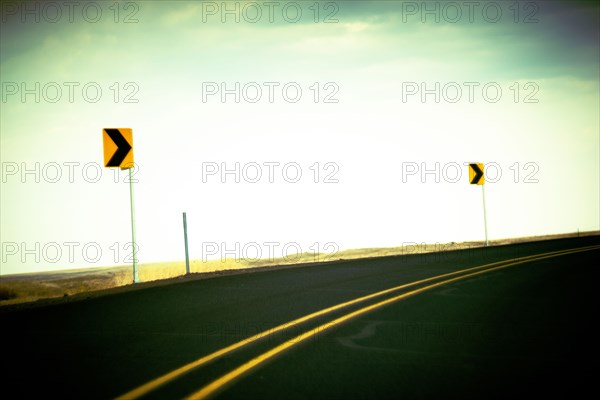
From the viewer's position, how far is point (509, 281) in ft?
46.8

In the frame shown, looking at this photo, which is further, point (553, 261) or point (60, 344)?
point (553, 261)

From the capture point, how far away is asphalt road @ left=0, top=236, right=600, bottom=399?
6.05 m

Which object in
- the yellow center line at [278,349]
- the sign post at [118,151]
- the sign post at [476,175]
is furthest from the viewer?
the sign post at [476,175]

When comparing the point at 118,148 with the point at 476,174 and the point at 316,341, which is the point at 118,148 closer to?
the point at 316,341

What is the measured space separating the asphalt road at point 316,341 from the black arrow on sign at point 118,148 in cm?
417

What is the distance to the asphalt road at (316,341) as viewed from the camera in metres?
6.05

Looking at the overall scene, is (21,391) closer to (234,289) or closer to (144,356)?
(144,356)

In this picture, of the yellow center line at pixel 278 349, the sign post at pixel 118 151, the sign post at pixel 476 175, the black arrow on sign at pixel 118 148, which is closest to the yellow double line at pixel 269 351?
the yellow center line at pixel 278 349

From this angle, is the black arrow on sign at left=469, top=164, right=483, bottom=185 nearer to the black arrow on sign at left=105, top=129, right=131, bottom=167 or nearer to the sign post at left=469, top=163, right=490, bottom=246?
the sign post at left=469, top=163, right=490, bottom=246

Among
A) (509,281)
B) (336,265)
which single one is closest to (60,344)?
(509,281)

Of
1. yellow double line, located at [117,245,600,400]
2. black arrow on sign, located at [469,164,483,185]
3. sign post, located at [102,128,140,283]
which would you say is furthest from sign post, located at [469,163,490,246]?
sign post, located at [102,128,140,283]

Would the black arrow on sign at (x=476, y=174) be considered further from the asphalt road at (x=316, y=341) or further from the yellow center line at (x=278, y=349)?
the yellow center line at (x=278, y=349)

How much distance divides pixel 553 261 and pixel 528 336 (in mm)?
11225

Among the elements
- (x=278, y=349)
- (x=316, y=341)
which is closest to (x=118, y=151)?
(x=316, y=341)
